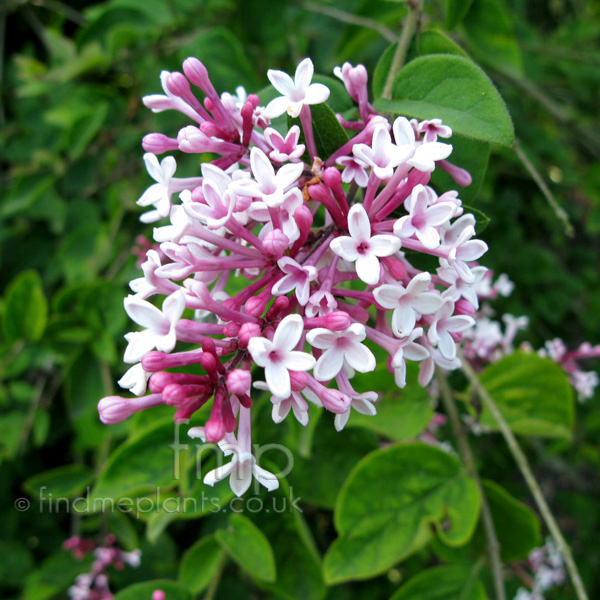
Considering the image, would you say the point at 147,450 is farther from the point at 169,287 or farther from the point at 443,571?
the point at 443,571

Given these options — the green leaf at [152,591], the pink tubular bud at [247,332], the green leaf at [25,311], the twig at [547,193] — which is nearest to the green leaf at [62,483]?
the green leaf at [25,311]

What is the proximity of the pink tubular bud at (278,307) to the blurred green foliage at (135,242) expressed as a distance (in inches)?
23.8

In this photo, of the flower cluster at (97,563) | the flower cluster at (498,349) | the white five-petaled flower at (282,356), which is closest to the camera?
the white five-petaled flower at (282,356)

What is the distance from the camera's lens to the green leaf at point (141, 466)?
1.60 m

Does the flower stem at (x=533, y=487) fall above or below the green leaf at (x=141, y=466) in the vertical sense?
above

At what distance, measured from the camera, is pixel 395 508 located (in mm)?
1690

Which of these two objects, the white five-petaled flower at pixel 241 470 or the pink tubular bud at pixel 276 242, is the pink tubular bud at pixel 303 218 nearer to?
the pink tubular bud at pixel 276 242

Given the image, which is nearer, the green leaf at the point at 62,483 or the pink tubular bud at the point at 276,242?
the pink tubular bud at the point at 276,242

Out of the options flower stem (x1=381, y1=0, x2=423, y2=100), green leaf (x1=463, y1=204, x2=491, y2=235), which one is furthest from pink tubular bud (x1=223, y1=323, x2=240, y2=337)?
flower stem (x1=381, y1=0, x2=423, y2=100)

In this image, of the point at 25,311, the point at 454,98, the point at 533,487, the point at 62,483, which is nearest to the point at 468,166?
the point at 454,98

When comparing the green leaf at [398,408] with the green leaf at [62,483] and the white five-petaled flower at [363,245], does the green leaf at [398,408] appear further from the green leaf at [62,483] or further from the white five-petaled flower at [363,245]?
the green leaf at [62,483]

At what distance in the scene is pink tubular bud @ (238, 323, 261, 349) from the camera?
3.20 ft

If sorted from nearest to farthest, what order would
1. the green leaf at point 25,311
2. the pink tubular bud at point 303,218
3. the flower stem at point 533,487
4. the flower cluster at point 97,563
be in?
the pink tubular bud at point 303,218, the flower stem at point 533,487, the green leaf at point 25,311, the flower cluster at point 97,563

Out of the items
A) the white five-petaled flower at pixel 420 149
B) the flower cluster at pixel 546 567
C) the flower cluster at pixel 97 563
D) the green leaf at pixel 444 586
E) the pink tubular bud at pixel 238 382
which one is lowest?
the flower cluster at pixel 97 563
